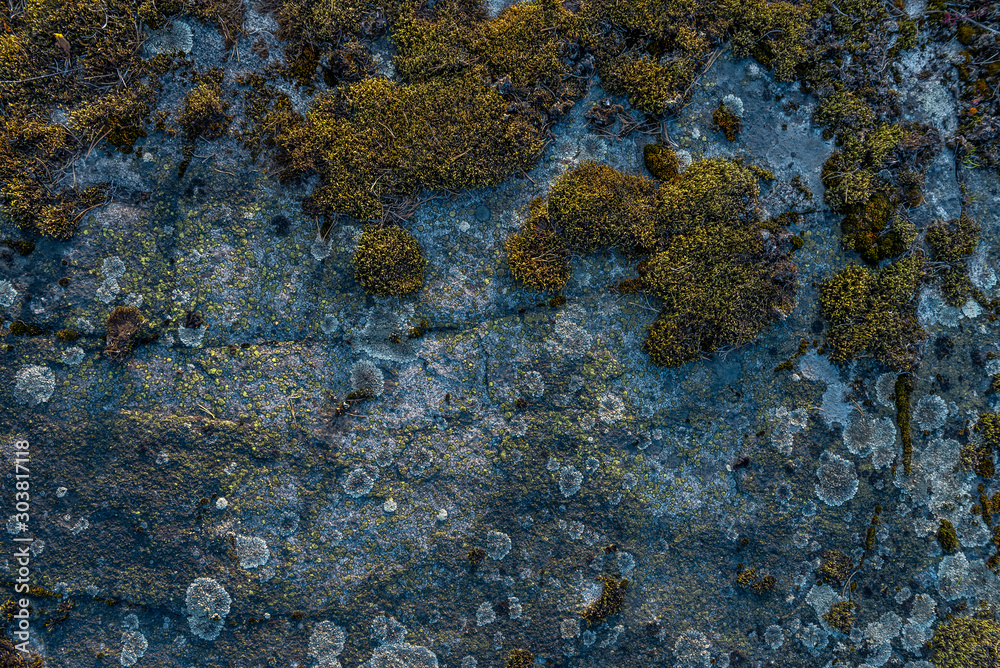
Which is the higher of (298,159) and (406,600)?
(298,159)

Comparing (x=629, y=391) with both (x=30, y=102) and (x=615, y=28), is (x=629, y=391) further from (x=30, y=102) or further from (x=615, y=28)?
(x=30, y=102)

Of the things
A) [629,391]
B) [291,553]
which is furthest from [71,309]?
[629,391]

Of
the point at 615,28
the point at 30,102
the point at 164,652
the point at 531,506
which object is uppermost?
the point at 615,28

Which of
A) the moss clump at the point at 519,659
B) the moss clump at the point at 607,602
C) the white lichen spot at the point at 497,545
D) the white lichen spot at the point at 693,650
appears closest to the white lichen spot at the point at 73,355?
the white lichen spot at the point at 497,545

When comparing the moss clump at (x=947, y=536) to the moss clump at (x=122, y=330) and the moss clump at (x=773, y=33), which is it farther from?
the moss clump at (x=122, y=330)

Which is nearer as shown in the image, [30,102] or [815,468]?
[30,102]

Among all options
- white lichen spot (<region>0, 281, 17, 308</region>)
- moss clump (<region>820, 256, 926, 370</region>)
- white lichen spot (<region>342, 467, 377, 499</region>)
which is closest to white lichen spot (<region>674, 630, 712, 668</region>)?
moss clump (<region>820, 256, 926, 370</region>)

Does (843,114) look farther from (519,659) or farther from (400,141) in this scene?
(519,659)

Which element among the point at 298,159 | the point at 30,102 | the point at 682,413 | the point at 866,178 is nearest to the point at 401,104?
the point at 298,159
